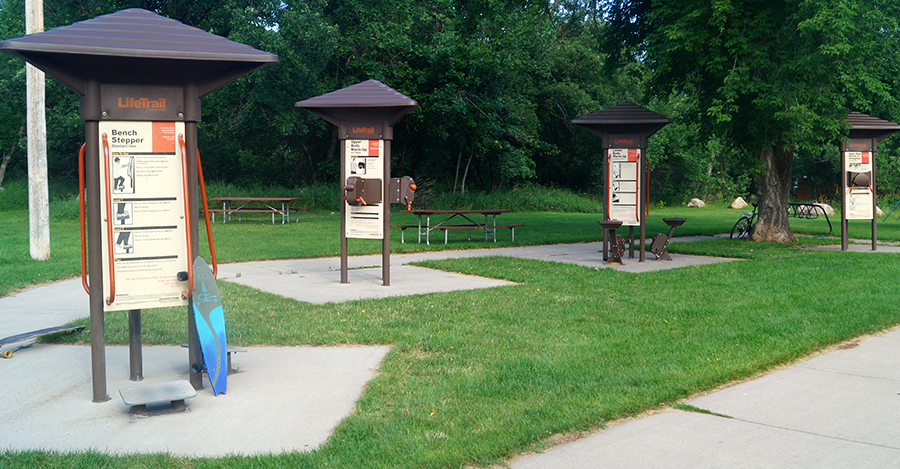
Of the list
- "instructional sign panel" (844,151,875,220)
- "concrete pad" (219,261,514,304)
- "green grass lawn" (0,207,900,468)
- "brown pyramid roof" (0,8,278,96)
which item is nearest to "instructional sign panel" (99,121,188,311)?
"brown pyramid roof" (0,8,278,96)

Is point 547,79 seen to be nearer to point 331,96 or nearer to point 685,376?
point 331,96

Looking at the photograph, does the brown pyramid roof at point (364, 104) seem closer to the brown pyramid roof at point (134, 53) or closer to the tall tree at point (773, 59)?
the brown pyramid roof at point (134, 53)

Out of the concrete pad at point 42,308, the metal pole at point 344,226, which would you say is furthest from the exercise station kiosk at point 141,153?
the metal pole at point 344,226

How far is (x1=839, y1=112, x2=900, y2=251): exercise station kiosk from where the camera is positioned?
49.3 ft

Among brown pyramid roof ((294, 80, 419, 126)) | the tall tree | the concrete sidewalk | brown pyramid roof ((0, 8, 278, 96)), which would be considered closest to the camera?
the concrete sidewalk

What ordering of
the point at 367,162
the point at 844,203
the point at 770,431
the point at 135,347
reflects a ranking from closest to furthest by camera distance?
the point at 770,431
the point at 135,347
the point at 367,162
the point at 844,203

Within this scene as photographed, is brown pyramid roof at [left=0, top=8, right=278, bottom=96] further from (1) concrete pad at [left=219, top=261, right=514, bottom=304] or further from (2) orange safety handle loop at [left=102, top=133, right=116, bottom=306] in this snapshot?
(1) concrete pad at [left=219, top=261, right=514, bottom=304]

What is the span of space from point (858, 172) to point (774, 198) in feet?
5.93

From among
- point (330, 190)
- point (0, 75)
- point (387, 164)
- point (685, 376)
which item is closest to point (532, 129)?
point (330, 190)

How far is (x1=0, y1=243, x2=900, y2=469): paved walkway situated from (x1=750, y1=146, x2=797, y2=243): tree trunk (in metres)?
10.3

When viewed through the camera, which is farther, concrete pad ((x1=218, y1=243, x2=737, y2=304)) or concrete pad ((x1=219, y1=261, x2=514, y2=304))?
concrete pad ((x1=218, y1=243, x2=737, y2=304))

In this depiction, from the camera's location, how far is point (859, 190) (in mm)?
15273

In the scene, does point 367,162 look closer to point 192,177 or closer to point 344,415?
point 192,177

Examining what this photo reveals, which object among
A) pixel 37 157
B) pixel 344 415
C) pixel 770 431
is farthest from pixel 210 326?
pixel 37 157
